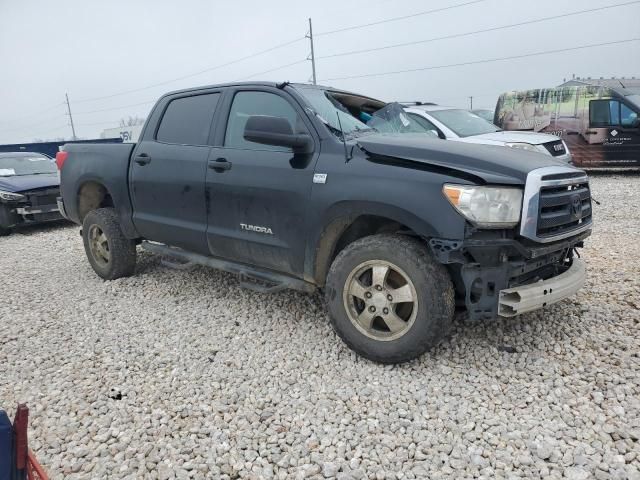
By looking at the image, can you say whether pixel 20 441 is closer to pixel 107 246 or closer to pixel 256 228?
pixel 256 228

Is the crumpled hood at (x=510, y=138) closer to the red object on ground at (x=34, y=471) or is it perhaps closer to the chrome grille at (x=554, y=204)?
the chrome grille at (x=554, y=204)

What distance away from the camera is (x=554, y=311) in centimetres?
375

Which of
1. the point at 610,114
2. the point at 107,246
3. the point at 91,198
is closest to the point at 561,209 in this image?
the point at 107,246

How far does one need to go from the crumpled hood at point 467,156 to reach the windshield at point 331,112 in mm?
265

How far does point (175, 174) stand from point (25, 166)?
24.6 ft

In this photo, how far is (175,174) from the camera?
4211 mm

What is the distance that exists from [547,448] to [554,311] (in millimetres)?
1645

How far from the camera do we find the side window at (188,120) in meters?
4.20

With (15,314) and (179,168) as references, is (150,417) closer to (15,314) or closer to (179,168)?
(179,168)

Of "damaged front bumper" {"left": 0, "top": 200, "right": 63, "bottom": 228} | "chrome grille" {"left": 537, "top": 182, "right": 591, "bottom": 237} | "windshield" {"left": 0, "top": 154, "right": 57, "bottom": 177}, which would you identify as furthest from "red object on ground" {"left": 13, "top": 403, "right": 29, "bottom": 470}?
"windshield" {"left": 0, "top": 154, "right": 57, "bottom": 177}

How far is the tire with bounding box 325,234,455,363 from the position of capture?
2.87 m

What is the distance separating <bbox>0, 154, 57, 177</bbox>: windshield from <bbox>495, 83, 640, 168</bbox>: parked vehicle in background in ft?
38.5

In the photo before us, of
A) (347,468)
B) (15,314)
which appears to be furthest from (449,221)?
(15,314)

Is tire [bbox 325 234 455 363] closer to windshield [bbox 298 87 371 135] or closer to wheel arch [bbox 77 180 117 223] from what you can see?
windshield [bbox 298 87 371 135]
